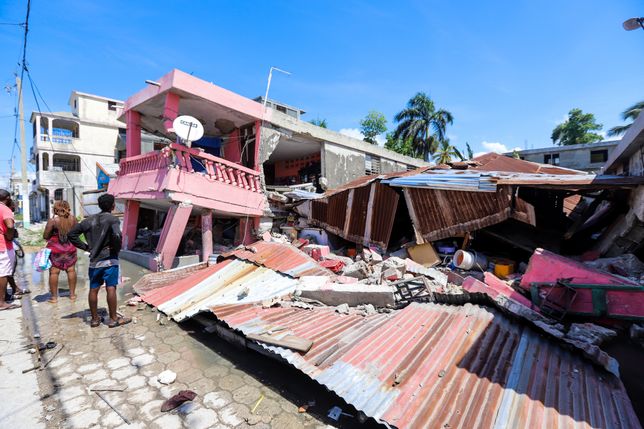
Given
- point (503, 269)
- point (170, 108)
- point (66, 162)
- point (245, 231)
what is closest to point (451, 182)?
point (503, 269)

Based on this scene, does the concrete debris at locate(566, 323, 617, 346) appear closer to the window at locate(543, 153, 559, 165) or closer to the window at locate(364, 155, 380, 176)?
the window at locate(364, 155, 380, 176)

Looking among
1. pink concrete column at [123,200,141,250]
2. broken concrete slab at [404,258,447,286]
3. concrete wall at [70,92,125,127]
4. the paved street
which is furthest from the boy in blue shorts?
concrete wall at [70,92,125,127]

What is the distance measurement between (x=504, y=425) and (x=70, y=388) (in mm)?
3735

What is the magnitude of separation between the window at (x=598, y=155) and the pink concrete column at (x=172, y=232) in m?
33.3

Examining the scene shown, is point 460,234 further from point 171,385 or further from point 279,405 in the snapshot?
point 171,385

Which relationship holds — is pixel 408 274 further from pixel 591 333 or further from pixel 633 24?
pixel 633 24

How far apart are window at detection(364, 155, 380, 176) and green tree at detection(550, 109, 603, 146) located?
3337 cm

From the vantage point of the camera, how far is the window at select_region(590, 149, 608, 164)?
26.1m

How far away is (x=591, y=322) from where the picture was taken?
3.93m

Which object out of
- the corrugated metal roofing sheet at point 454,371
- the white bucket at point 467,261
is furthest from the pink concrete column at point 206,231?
the white bucket at point 467,261

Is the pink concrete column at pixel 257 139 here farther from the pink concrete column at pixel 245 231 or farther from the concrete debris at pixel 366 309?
the concrete debris at pixel 366 309

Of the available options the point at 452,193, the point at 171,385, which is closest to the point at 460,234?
the point at 452,193

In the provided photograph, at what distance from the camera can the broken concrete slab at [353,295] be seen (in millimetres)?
4305

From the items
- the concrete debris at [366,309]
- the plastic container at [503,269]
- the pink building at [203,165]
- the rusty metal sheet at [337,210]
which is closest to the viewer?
the concrete debris at [366,309]
